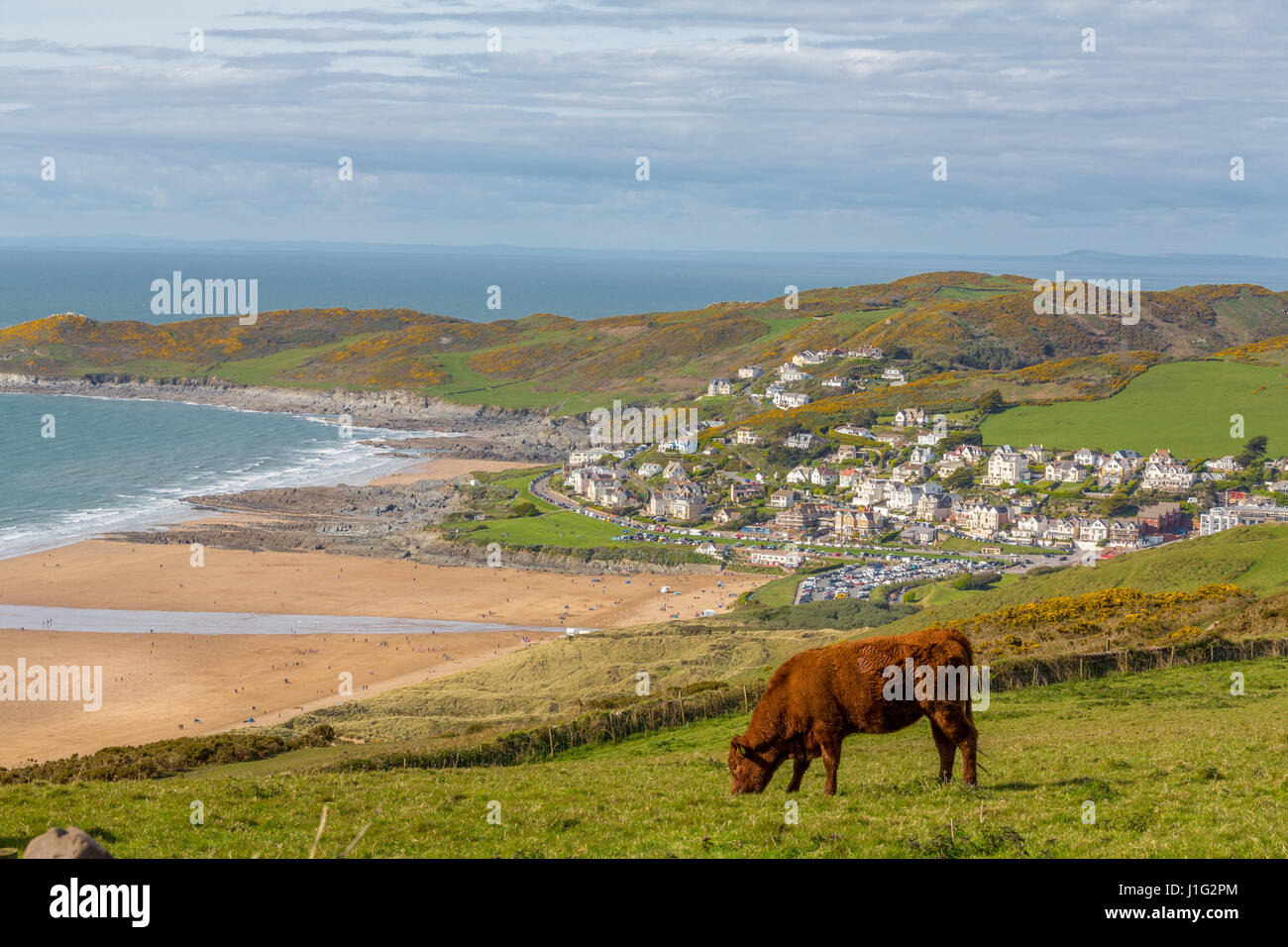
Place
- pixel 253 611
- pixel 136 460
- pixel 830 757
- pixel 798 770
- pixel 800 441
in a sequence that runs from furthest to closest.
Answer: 1. pixel 800 441
2. pixel 136 460
3. pixel 253 611
4. pixel 798 770
5. pixel 830 757

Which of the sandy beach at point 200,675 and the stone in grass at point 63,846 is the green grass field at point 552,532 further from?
the stone in grass at point 63,846

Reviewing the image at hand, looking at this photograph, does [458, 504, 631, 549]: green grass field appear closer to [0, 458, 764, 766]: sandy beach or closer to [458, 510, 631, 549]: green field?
[458, 510, 631, 549]: green field

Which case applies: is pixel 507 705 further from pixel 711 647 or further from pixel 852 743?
pixel 852 743

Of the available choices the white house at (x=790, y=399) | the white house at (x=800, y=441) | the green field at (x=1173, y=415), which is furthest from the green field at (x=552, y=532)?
the white house at (x=790, y=399)

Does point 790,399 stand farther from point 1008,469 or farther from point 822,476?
point 1008,469

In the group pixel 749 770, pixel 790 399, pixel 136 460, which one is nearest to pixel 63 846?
pixel 749 770

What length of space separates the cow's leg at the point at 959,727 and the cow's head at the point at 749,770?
8.40 ft

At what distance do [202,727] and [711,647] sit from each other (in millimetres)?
26117

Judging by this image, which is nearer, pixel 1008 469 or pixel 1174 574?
pixel 1174 574

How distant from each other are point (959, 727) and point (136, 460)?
5137 inches

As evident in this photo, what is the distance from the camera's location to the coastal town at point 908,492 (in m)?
101

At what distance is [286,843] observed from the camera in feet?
41.7

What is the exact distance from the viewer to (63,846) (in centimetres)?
718

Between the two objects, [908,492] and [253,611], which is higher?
[908,492]
